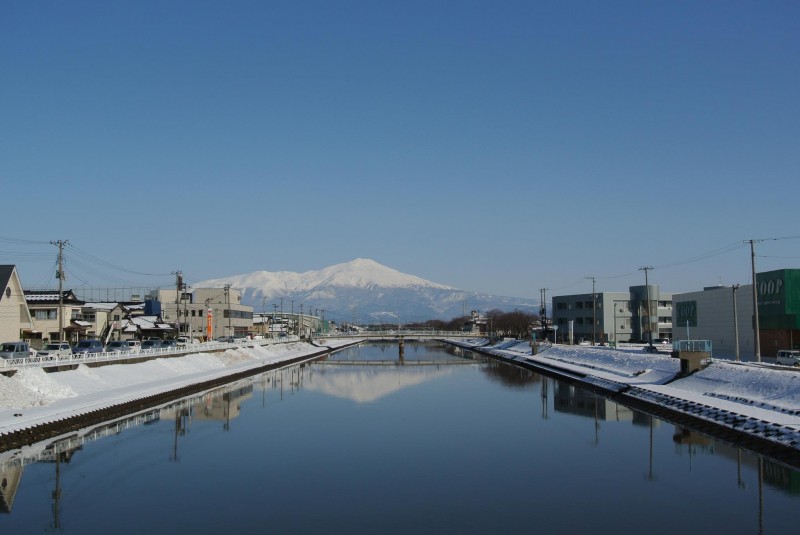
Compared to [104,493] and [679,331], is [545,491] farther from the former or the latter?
[679,331]

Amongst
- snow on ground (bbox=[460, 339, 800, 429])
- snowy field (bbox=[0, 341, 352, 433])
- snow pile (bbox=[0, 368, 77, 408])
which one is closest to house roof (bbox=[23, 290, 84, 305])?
snowy field (bbox=[0, 341, 352, 433])

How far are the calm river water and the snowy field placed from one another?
2.55m

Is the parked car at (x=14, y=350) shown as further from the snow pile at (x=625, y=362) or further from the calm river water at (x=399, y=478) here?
the snow pile at (x=625, y=362)

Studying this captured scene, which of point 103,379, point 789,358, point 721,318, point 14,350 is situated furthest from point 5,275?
point 721,318

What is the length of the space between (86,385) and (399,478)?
25576 mm

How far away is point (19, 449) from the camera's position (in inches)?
1074

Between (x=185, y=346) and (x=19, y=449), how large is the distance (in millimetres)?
47209

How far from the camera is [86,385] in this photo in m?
42.0

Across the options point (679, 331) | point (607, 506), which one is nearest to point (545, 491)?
point (607, 506)

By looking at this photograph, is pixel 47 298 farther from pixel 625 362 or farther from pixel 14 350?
pixel 625 362

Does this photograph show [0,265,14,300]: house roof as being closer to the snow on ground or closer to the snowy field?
the snowy field

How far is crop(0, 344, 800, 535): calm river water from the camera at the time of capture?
18.6 meters

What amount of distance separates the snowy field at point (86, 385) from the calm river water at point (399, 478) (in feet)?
8.36

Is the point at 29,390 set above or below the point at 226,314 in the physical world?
below
